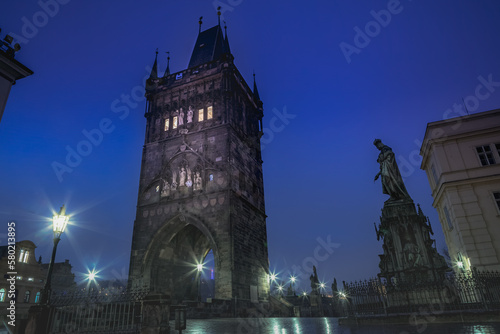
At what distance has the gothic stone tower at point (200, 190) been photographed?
22094 millimetres

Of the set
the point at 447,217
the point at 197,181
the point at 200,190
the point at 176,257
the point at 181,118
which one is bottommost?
the point at 176,257

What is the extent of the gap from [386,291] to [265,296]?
15.6 meters

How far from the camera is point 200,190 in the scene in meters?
23.6

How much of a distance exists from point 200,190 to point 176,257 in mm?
6245

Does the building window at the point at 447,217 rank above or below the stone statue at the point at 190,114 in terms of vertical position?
below

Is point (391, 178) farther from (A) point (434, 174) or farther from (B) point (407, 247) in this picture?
(A) point (434, 174)

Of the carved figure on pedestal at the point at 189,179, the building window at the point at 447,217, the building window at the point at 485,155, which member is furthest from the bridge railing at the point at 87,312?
the building window at the point at 485,155

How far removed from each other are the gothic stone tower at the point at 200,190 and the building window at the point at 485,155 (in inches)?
663

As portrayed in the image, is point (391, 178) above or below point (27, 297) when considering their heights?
Answer: above

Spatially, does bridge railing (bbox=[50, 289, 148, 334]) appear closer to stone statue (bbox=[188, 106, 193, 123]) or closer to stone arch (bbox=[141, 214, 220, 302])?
stone arch (bbox=[141, 214, 220, 302])

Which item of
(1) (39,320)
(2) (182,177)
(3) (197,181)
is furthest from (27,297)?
(1) (39,320)

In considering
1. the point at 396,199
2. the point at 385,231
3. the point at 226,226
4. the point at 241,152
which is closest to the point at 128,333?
the point at 385,231

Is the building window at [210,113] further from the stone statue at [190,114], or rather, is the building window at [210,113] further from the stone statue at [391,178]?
the stone statue at [391,178]

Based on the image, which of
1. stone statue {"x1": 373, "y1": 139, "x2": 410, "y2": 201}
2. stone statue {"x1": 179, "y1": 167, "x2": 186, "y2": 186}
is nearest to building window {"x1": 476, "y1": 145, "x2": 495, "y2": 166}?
stone statue {"x1": 373, "y1": 139, "x2": 410, "y2": 201}
